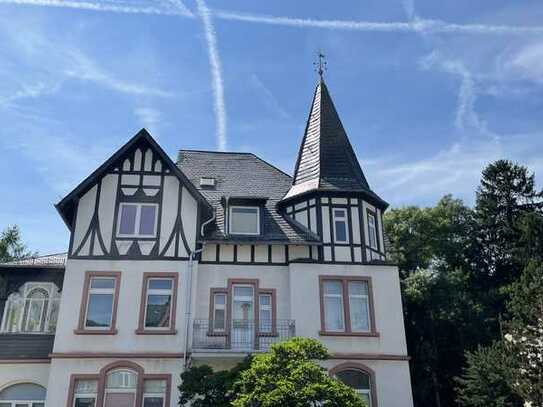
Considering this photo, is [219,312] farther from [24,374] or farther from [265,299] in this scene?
[24,374]

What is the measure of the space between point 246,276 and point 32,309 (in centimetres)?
748

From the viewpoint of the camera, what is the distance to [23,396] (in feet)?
53.5

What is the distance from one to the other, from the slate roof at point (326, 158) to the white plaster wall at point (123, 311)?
5921 millimetres

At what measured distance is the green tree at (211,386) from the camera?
42.5 feet

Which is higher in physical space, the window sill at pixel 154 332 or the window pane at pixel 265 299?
the window pane at pixel 265 299

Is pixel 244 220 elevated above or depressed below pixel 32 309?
above

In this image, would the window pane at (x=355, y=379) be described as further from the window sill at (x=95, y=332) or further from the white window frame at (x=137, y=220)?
the white window frame at (x=137, y=220)

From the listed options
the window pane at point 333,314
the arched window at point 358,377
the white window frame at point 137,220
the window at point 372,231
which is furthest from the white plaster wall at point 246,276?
the window at point 372,231

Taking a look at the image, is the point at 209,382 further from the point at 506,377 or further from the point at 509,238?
the point at 509,238

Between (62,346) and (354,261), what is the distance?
10233mm

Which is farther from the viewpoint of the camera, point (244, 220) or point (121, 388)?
point (244, 220)

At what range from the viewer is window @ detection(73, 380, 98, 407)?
15.6 m

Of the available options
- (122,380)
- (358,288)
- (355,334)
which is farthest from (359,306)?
(122,380)

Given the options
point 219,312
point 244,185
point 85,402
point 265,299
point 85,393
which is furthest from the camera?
point 244,185
